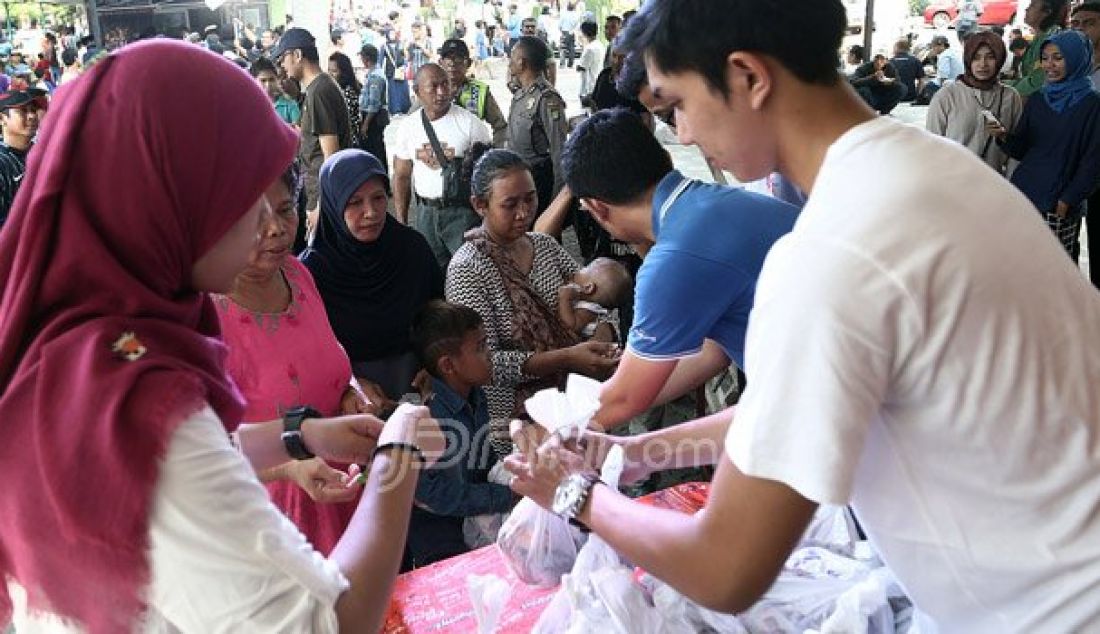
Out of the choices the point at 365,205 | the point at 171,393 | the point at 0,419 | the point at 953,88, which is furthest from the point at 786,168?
the point at 953,88

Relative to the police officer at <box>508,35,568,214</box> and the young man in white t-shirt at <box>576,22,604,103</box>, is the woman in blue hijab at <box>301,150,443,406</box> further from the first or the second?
the young man in white t-shirt at <box>576,22,604,103</box>

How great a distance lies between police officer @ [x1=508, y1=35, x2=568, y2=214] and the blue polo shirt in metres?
3.49

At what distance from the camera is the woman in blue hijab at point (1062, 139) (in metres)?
4.54

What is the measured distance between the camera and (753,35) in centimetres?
99

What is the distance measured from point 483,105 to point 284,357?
404 centimetres

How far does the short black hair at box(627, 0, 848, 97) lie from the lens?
99cm

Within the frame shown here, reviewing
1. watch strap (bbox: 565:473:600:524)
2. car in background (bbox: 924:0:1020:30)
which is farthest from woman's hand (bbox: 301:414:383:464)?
car in background (bbox: 924:0:1020:30)

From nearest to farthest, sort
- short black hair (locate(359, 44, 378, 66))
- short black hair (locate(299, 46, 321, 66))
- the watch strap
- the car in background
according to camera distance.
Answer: the watch strap < short black hair (locate(299, 46, 321, 66)) < short black hair (locate(359, 44, 378, 66)) < the car in background

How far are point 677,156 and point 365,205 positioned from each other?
7.22 m

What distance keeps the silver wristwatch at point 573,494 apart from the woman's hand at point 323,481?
0.39 m

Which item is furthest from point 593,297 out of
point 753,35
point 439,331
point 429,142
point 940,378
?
point 940,378

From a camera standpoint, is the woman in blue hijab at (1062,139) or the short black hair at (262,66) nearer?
the woman in blue hijab at (1062,139)

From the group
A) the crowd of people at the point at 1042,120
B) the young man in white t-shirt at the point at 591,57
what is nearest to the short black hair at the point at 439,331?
the crowd of people at the point at 1042,120

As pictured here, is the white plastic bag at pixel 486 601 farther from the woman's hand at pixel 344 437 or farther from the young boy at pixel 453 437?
the young boy at pixel 453 437
